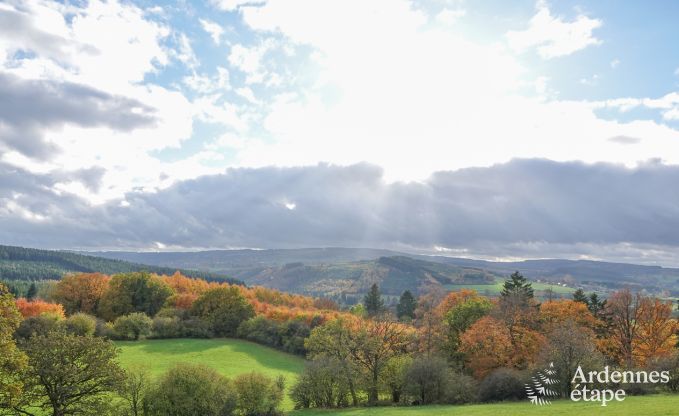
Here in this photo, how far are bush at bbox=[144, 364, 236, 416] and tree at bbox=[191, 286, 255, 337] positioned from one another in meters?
66.4

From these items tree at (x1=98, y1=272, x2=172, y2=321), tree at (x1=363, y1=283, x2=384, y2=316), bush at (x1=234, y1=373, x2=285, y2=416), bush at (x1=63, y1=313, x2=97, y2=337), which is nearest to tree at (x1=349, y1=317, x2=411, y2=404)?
bush at (x1=234, y1=373, x2=285, y2=416)

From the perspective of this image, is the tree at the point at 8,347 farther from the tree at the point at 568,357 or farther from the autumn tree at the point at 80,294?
the autumn tree at the point at 80,294

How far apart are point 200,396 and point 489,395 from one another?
111ft

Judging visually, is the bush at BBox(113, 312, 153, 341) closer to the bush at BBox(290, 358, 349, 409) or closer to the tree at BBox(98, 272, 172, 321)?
the tree at BBox(98, 272, 172, 321)

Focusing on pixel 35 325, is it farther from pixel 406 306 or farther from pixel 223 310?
pixel 406 306

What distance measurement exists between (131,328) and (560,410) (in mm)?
93094

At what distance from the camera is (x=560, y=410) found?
3650 cm

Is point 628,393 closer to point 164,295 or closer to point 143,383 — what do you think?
point 143,383

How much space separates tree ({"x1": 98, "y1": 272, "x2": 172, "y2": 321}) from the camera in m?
118

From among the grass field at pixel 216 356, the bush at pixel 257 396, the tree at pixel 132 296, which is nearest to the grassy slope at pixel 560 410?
the bush at pixel 257 396

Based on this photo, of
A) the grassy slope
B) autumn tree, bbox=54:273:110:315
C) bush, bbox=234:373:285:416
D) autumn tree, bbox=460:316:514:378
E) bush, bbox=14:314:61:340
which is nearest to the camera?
the grassy slope

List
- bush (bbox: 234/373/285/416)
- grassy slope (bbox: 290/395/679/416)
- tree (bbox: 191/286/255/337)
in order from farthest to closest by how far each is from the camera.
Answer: tree (bbox: 191/286/255/337)
bush (bbox: 234/373/285/416)
grassy slope (bbox: 290/395/679/416)

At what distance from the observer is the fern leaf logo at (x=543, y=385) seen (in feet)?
157

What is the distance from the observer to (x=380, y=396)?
201 ft
